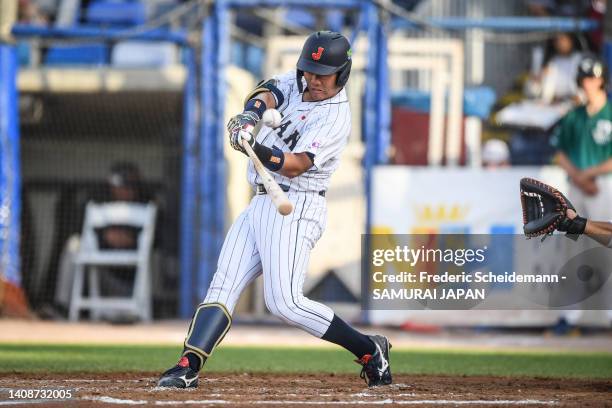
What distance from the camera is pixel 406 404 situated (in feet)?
16.5

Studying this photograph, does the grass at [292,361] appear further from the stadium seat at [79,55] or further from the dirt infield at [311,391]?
the stadium seat at [79,55]

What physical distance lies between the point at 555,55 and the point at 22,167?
6511 millimetres

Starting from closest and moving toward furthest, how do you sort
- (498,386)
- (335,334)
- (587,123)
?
(335,334), (498,386), (587,123)

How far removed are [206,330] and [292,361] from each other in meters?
2.52

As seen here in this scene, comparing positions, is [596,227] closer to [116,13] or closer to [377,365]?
[377,365]

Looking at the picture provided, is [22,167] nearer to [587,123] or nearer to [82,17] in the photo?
[82,17]

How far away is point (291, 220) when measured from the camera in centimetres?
550

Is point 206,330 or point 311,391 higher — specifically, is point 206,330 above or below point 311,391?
above

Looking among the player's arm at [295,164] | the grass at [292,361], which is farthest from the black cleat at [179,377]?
the grass at [292,361]

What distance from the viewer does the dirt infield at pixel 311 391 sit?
503cm

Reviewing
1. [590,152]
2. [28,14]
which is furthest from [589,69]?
[28,14]

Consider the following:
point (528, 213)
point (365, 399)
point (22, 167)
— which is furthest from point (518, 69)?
point (365, 399)

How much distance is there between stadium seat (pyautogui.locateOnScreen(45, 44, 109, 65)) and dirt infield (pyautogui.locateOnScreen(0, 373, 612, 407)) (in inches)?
264

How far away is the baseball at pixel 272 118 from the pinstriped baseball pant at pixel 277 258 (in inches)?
A: 18.2
